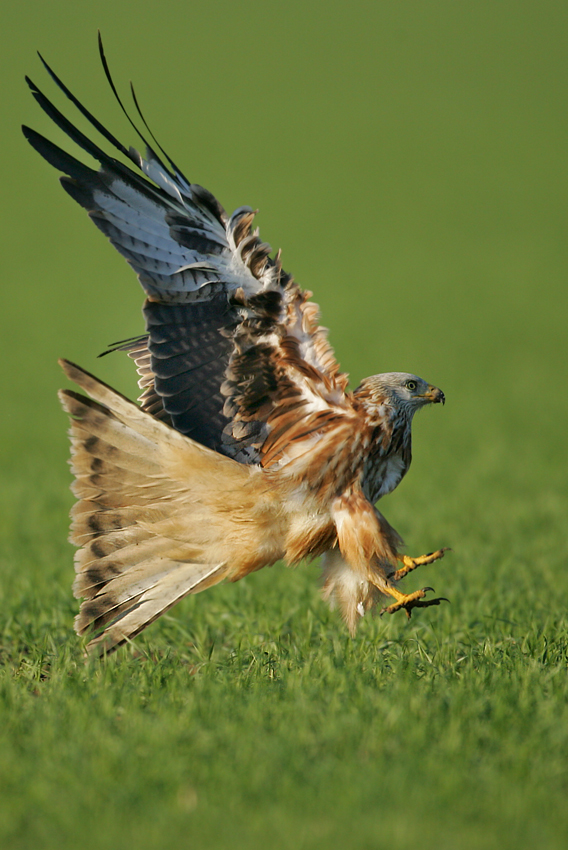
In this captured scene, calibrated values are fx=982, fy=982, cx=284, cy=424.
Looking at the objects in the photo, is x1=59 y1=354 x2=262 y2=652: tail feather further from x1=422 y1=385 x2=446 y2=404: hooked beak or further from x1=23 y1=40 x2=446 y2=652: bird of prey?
x1=422 y1=385 x2=446 y2=404: hooked beak

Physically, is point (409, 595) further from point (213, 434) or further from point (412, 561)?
point (213, 434)

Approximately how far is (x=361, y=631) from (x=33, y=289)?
1682cm

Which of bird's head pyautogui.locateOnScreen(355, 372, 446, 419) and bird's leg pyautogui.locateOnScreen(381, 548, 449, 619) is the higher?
bird's head pyautogui.locateOnScreen(355, 372, 446, 419)

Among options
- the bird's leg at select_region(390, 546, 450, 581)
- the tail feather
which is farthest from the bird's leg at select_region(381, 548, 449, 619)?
the tail feather

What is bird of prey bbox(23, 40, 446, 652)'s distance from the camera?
477 cm

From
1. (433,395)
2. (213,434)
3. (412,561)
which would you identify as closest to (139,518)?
(213,434)

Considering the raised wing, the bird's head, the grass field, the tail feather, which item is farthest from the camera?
the bird's head

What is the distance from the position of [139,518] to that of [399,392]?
148 cm

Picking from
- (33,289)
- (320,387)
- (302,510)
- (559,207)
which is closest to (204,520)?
(302,510)

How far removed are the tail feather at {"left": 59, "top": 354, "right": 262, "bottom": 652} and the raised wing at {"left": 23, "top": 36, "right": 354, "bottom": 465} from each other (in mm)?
245

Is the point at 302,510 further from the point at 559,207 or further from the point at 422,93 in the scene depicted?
the point at 422,93

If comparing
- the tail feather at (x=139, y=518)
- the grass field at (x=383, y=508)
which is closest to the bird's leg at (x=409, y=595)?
the grass field at (x=383, y=508)

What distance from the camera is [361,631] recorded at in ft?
17.8

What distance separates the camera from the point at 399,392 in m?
5.06
